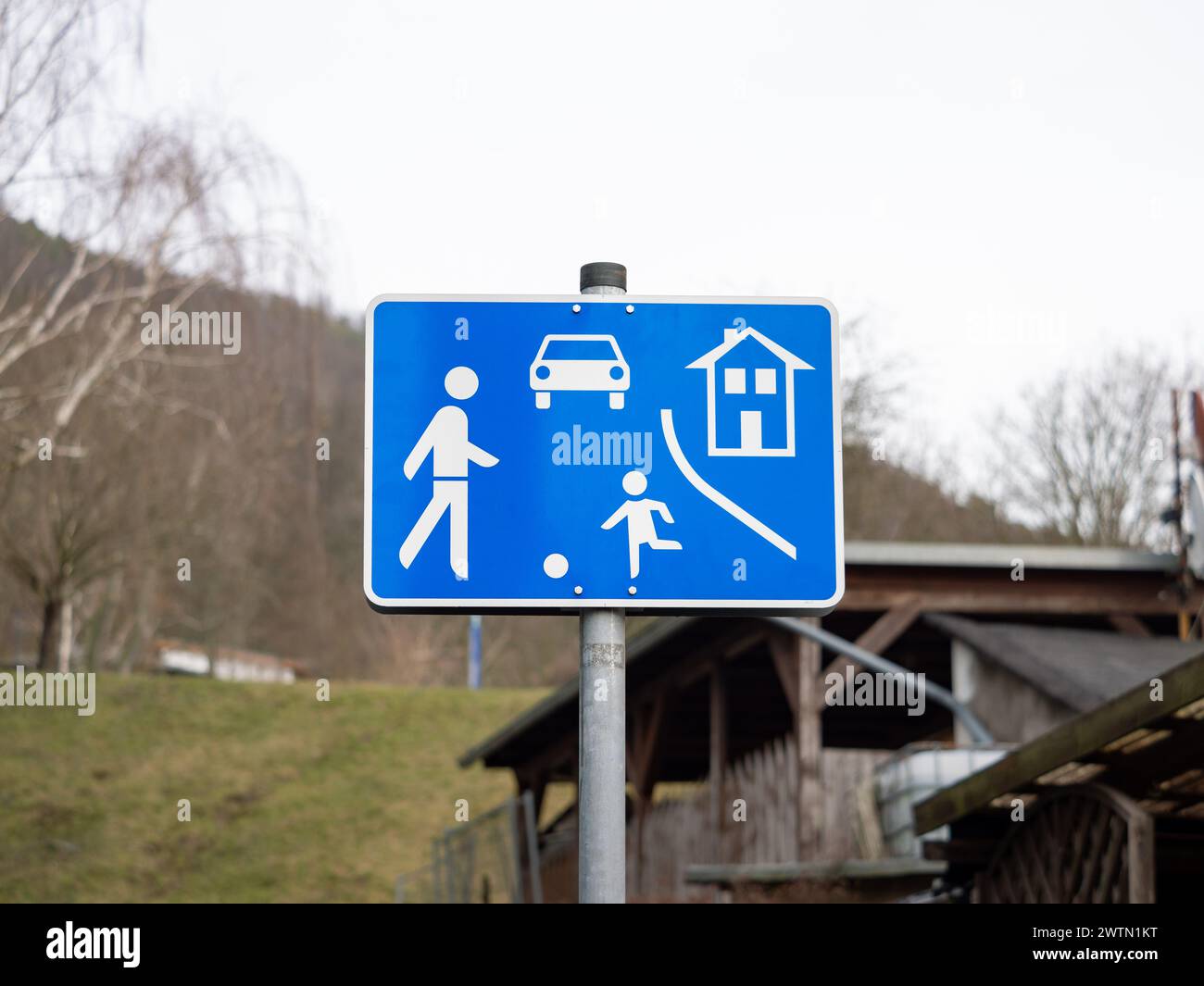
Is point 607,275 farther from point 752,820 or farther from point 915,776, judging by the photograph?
point 752,820

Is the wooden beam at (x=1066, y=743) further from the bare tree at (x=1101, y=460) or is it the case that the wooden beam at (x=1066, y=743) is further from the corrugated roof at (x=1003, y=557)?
the bare tree at (x=1101, y=460)

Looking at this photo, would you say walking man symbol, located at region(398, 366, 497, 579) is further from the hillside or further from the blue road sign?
the hillside

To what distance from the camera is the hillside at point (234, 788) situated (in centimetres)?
2906

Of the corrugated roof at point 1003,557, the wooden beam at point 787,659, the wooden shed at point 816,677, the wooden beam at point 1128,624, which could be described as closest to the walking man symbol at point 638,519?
the wooden shed at point 816,677

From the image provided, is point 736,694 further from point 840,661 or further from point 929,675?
point 840,661

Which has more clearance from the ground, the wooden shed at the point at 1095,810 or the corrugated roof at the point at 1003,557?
the corrugated roof at the point at 1003,557

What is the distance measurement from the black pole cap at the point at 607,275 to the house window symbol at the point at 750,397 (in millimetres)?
230

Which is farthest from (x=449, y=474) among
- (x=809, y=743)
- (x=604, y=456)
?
(x=809, y=743)

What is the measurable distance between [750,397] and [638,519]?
0.32m

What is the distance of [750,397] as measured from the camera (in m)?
3.16

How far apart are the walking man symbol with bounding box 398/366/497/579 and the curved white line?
335 mm

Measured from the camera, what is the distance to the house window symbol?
3.14m
